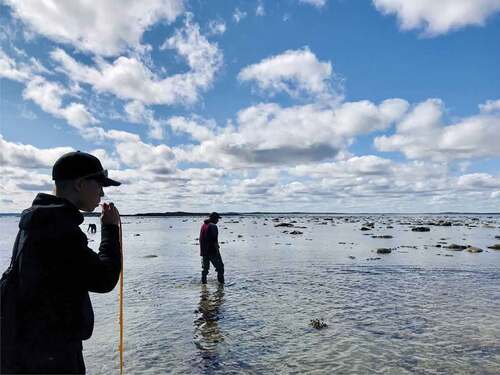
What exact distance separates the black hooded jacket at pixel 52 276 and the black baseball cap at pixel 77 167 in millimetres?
246

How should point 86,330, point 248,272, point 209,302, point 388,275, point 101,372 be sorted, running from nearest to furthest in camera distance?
point 86,330
point 101,372
point 209,302
point 388,275
point 248,272

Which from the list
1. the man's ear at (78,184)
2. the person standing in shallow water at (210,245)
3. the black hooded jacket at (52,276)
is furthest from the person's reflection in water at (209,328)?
the man's ear at (78,184)

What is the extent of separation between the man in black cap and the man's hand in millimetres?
426

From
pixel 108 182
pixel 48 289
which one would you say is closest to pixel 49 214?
pixel 48 289

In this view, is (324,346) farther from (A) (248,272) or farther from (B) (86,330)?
(A) (248,272)

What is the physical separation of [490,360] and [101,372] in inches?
357

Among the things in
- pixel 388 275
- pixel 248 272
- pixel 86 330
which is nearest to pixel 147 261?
pixel 248 272

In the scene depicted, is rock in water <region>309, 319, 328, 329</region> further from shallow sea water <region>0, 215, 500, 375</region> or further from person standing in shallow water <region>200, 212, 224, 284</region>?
person standing in shallow water <region>200, 212, 224, 284</region>

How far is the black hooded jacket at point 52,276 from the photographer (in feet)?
9.68

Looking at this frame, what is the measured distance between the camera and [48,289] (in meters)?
2.98

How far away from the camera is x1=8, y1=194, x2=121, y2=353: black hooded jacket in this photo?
295 cm

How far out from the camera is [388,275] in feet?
72.0

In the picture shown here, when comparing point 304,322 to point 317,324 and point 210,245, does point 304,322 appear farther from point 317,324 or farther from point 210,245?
point 210,245

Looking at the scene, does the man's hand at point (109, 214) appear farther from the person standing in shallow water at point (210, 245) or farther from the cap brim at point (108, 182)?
the person standing in shallow water at point (210, 245)
